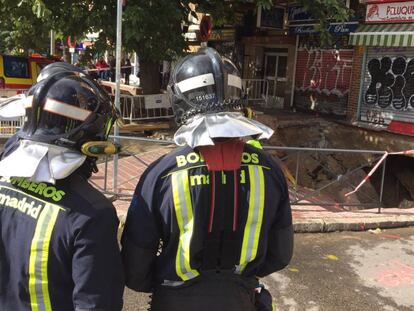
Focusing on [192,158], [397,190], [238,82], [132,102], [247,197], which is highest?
[238,82]

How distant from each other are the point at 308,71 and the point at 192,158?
45.0 ft

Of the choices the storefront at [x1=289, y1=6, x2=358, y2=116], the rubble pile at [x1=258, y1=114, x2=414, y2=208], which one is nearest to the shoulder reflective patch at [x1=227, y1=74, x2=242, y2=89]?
the rubble pile at [x1=258, y1=114, x2=414, y2=208]

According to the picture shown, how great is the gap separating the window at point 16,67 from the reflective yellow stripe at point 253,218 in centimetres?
1109

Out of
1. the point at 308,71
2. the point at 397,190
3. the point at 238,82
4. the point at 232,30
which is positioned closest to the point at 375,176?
the point at 397,190

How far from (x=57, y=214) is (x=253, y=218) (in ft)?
2.43

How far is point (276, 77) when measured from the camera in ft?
54.6

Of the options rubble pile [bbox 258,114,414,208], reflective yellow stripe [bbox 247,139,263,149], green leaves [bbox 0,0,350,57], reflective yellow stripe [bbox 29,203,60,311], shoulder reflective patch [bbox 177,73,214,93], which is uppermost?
green leaves [bbox 0,0,350,57]

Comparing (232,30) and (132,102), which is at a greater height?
(232,30)

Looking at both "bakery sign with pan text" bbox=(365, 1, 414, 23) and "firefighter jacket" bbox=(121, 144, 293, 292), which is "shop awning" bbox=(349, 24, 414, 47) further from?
"firefighter jacket" bbox=(121, 144, 293, 292)

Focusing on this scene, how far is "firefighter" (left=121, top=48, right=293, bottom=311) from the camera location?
6.15 feet

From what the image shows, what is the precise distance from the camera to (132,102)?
12.2m

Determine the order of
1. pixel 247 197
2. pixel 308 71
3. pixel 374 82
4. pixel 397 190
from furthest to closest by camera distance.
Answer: pixel 308 71 < pixel 374 82 < pixel 397 190 < pixel 247 197

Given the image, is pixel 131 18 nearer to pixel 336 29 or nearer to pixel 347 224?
pixel 347 224

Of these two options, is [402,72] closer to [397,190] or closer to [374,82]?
[374,82]
